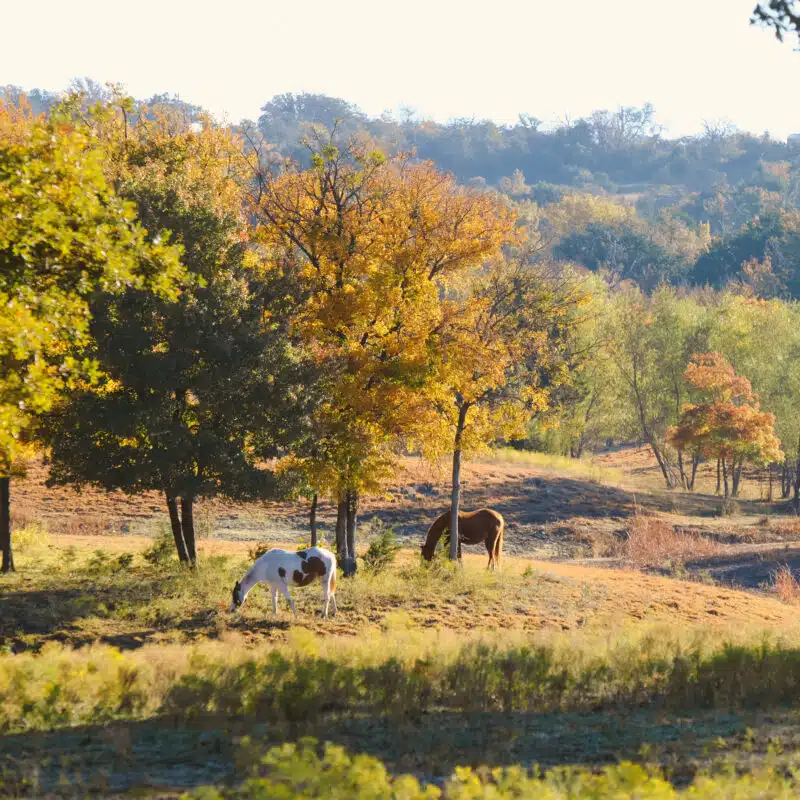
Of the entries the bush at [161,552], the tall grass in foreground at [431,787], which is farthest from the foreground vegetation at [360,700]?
the bush at [161,552]

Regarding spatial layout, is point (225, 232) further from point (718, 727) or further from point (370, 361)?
point (718, 727)

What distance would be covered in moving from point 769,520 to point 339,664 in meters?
39.0

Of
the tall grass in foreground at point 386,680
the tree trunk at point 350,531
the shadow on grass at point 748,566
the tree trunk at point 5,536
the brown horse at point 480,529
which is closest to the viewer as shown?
the tall grass in foreground at point 386,680

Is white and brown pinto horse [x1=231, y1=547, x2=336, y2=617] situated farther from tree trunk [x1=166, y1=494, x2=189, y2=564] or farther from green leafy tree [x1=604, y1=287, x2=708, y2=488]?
green leafy tree [x1=604, y1=287, x2=708, y2=488]

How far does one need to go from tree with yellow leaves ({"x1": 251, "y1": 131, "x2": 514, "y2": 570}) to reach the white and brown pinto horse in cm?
336

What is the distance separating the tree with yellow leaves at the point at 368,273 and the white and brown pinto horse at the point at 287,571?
3362 mm

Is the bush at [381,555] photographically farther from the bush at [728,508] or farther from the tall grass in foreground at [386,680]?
the bush at [728,508]

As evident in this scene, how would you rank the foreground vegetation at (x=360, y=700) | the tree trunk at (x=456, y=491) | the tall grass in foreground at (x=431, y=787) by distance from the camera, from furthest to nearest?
1. the tree trunk at (x=456, y=491)
2. the foreground vegetation at (x=360, y=700)
3. the tall grass in foreground at (x=431, y=787)

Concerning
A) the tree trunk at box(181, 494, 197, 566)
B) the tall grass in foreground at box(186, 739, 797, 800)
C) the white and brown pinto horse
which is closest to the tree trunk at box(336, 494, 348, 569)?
the tree trunk at box(181, 494, 197, 566)

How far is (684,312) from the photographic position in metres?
69.7

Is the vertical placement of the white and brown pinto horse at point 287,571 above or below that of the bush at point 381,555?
above

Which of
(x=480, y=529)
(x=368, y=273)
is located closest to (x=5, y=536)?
(x=368, y=273)

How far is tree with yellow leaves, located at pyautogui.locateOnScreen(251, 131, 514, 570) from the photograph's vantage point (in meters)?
21.1

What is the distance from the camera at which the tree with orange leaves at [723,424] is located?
48.9m
